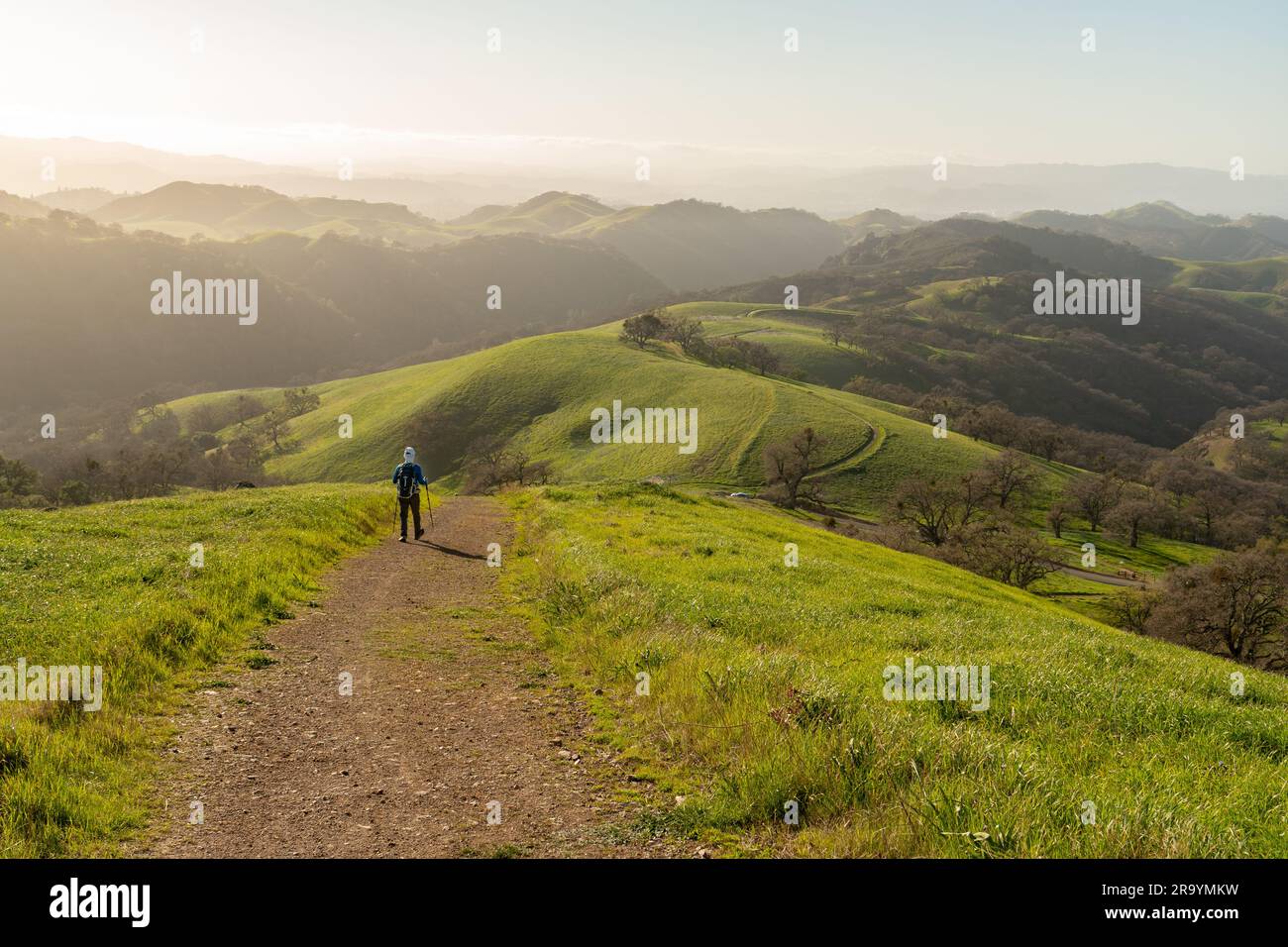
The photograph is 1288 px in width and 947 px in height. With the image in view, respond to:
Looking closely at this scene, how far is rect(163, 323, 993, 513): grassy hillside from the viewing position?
125375 mm

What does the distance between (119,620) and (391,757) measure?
5580 millimetres

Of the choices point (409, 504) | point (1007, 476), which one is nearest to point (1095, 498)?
point (1007, 476)

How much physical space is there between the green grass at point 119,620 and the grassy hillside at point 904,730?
16.4 ft

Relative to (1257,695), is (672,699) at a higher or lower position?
higher

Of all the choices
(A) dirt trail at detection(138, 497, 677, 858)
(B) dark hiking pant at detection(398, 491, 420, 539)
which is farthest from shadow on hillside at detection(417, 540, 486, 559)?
(A) dirt trail at detection(138, 497, 677, 858)

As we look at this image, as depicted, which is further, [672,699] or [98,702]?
[672,699]

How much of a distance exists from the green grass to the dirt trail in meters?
0.50

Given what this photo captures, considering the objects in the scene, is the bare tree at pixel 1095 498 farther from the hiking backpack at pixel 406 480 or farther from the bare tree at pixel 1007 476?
the hiking backpack at pixel 406 480

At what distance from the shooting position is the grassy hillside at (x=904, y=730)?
214 inches

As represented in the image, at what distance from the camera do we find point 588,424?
139 metres
